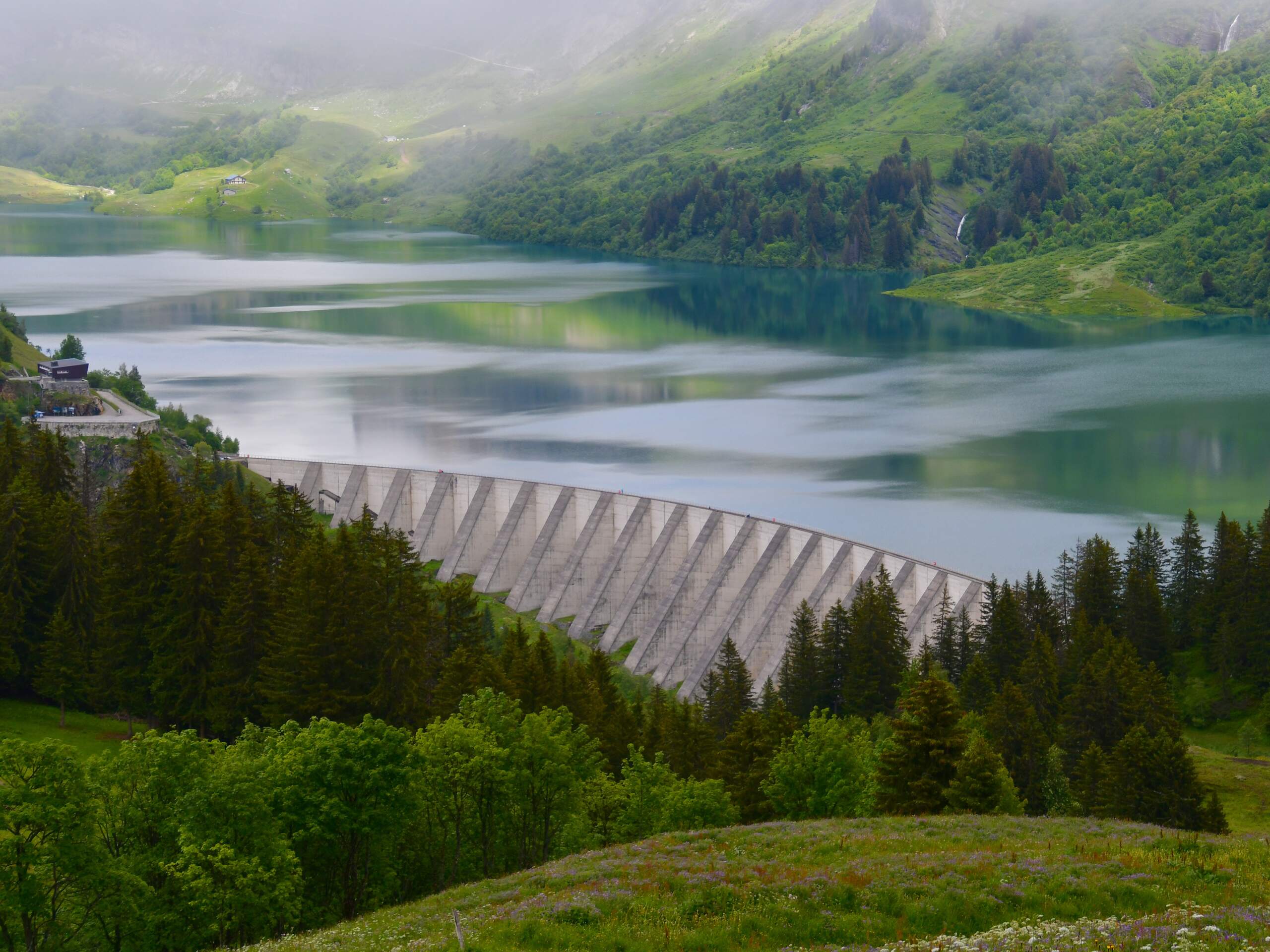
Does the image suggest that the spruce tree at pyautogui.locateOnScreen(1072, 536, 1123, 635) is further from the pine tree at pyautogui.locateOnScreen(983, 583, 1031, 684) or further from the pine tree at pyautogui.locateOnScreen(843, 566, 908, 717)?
the pine tree at pyautogui.locateOnScreen(843, 566, 908, 717)

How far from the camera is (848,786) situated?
3975 cm

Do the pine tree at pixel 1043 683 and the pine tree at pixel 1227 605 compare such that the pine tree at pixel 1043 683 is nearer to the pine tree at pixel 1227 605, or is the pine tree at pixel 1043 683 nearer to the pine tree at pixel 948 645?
the pine tree at pixel 948 645

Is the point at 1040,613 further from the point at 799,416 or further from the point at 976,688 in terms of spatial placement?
the point at 799,416

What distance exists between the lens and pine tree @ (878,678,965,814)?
36594mm

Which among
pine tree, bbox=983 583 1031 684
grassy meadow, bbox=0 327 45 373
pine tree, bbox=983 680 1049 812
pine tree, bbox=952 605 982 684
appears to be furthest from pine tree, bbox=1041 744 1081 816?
grassy meadow, bbox=0 327 45 373

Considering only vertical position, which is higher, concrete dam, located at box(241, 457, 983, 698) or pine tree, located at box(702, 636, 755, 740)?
concrete dam, located at box(241, 457, 983, 698)

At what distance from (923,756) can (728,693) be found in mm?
21689

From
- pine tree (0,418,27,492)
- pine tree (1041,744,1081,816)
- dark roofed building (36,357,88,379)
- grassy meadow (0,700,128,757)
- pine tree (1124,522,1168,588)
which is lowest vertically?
pine tree (1041,744,1081,816)

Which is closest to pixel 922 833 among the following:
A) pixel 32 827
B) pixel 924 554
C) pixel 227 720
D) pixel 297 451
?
pixel 32 827

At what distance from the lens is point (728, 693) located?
58.4 metres

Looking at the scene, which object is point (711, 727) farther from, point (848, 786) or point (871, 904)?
point (871, 904)

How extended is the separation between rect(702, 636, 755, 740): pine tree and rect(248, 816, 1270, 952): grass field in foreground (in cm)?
2729

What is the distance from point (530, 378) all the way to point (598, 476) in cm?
5071

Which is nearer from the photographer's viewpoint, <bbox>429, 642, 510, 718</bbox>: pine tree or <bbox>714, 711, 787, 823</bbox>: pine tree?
<bbox>714, 711, 787, 823</bbox>: pine tree
